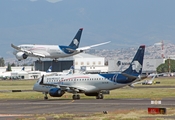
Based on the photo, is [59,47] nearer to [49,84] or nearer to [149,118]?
[49,84]

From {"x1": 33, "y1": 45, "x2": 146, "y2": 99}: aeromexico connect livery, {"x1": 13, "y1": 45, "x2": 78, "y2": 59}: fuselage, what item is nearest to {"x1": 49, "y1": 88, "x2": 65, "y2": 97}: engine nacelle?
{"x1": 33, "y1": 45, "x2": 146, "y2": 99}: aeromexico connect livery

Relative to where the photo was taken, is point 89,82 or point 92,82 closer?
point 92,82

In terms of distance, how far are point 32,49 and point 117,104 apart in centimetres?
6765

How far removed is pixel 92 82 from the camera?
70812 mm

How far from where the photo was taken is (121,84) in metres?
67.9

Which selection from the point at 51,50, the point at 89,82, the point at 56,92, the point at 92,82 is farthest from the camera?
the point at 51,50

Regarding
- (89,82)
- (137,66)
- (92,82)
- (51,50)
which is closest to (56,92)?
(89,82)

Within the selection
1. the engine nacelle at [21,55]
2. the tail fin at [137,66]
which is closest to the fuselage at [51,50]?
the engine nacelle at [21,55]

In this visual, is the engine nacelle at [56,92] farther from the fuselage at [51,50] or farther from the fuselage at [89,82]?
the fuselage at [51,50]

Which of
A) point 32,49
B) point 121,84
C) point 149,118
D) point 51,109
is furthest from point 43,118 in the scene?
point 32,49

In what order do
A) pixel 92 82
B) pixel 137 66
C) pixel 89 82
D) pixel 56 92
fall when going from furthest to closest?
pixel 89 82
pixel 92 82
pixel 56 92
pixel 137 66

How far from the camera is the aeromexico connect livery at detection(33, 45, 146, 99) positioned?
67500 millimetres

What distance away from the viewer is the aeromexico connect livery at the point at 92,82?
67500 mm

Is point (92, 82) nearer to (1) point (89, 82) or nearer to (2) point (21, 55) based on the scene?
(1) point (89, 82)
